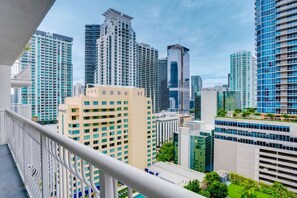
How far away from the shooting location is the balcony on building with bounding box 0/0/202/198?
0.39 meters

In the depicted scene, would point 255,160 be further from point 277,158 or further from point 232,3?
point 232,3

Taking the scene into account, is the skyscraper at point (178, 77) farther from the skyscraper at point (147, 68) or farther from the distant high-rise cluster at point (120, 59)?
the skyscraper at point (147, 68)

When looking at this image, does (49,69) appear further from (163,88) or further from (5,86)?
(163,88)

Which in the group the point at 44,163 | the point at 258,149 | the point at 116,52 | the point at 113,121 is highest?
the point at 116,52

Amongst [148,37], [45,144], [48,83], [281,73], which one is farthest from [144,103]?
[148,37]

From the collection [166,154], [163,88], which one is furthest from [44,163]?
[163,88]

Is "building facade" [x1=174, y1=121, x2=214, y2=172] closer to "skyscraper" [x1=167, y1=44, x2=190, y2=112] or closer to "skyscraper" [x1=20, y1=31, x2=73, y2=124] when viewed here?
"skyscraper" [x1=20, y1=31, x2=73, y2=124]

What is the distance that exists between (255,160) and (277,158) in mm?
1543

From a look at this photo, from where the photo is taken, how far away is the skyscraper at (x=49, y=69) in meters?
20.2

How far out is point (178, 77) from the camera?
48.0 meters

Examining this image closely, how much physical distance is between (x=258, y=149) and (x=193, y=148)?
5.55 meters

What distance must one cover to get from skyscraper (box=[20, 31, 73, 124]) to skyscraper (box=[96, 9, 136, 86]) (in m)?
4.66

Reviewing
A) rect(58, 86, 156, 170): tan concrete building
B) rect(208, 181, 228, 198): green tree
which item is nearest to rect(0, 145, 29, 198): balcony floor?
rect(58, 86, 156, 170): tan concrete building

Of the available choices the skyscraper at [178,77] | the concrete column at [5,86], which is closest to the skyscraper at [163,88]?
the skyscraper at [178,77]
